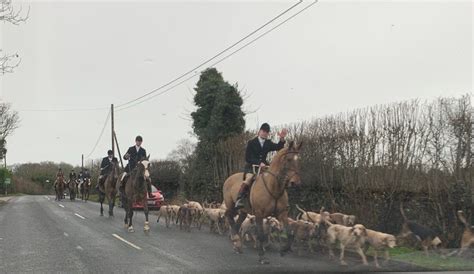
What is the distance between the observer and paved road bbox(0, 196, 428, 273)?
32.0 feet

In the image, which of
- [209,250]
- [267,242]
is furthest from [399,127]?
[209,250]

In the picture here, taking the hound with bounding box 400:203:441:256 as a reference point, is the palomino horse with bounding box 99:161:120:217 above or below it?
above

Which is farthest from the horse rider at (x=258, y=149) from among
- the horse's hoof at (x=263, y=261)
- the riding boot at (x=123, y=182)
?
the riding boot at (x=123, y=182)

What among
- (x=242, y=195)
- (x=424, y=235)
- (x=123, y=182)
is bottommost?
(x=424, y=235)

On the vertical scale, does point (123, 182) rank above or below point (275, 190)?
above

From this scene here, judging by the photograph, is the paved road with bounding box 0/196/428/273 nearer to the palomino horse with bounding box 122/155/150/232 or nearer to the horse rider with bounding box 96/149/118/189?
the palomino horse with bounding box 122/155/150/232

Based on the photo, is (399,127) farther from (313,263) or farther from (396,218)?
(313,263)

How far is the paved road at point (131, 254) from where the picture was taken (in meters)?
9.75

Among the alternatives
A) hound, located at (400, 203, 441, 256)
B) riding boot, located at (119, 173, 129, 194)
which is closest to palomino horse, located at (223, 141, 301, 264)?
hound, located at (400, 203, 441, 256)

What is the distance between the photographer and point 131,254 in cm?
1141

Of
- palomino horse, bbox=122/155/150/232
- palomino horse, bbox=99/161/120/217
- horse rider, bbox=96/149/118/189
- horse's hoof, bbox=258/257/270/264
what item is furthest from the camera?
horse rider, bbox=96/149/118/189

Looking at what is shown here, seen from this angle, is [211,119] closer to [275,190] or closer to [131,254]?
[131,254]

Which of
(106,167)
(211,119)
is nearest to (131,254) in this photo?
(106,167)

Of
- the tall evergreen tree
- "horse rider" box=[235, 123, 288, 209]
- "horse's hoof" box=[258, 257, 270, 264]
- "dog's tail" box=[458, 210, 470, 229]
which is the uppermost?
the tall evergreen tree
